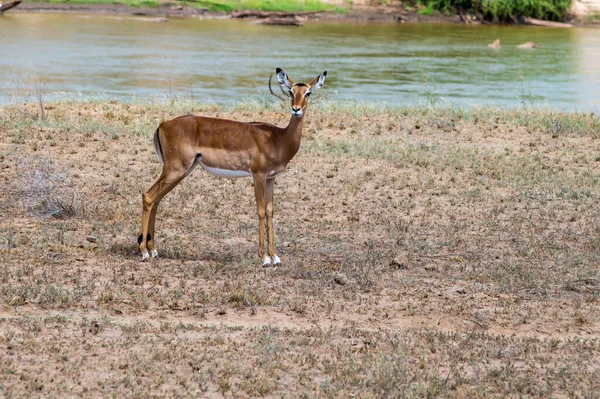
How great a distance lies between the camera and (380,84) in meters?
23.9

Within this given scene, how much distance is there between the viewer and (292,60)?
27656 millimetres

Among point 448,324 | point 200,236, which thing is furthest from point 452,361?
point 200,236

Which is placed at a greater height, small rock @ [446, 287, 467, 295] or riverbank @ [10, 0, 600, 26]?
small rock @ [446, 287, 467, 295]

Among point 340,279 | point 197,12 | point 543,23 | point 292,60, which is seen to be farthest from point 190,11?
point 340,279

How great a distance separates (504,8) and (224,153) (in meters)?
39.7

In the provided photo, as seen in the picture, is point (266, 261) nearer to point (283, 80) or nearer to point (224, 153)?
Result: point (224, 153)

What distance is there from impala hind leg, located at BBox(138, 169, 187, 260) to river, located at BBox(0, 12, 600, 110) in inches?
388

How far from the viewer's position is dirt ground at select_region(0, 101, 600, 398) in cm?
548

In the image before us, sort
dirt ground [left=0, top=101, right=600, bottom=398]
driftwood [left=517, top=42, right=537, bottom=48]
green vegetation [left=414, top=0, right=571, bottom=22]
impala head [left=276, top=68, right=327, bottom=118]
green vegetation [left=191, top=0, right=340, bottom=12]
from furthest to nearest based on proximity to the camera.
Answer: green vegetation [left=414, top=0, right=571, bottom=22] < green vegetation [left=191, top=0, right=340, bottom=12] < driftwood [left=517, top=42, right=537, bottom=48] < impala head [left=276, top=68, right=327, bottom=118] < dirt ground [left=0, top=101, right=600, bottom=398]

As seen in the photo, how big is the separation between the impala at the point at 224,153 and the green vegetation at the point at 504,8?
1540 inches

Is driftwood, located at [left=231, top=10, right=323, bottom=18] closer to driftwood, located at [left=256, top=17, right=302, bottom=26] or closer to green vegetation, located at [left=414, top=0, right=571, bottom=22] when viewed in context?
driftwood, located at [left=256, top=17, right=302, bottom=26]

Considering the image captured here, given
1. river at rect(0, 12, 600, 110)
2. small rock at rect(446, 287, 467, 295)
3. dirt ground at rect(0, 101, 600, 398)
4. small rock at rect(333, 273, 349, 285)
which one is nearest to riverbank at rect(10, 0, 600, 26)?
river at rect(0, 12, 600, 110)

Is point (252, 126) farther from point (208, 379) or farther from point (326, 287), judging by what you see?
point (208, 379)

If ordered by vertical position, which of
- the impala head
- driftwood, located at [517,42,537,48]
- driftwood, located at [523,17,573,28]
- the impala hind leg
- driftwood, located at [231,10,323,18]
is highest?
the impala head
